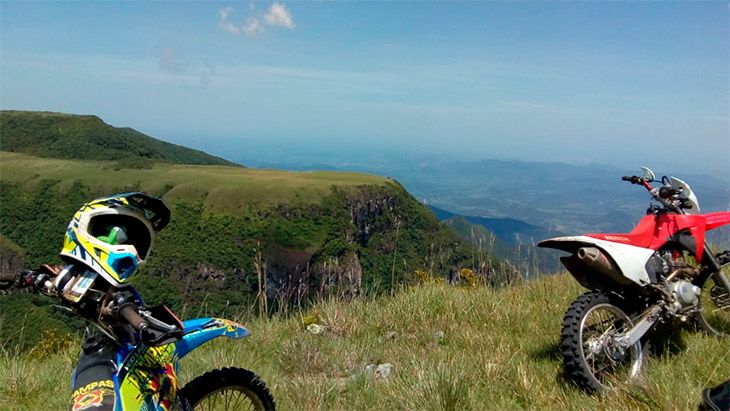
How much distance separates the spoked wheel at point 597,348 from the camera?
3.78m

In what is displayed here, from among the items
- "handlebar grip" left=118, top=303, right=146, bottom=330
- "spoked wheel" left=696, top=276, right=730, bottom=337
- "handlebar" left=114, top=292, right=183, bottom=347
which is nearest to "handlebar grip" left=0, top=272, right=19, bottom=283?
"handlebar" left=114, top=292, right=183, bottom=347

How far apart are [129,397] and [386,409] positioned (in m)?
1.85

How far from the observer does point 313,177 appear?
162 meters

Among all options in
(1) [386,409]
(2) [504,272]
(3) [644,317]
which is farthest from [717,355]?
(2) [504,272]

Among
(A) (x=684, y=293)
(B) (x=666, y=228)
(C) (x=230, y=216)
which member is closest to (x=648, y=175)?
(B) (x=666, y=228)

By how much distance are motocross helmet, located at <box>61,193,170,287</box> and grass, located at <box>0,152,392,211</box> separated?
128m

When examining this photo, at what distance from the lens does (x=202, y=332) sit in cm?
296

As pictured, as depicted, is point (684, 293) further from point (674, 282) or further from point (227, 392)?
point (227, 392)

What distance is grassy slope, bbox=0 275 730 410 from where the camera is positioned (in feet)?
12.0

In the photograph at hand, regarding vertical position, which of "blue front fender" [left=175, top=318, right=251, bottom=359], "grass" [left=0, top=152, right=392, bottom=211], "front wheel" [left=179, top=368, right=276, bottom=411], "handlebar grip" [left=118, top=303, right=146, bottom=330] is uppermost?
"handlebar grip" [left=118, top=303, right=146, bottom=330]

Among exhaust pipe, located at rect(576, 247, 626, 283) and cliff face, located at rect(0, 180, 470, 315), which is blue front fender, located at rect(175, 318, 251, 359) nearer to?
exhaust pipe, located at rect(576, 247, 626, 283)

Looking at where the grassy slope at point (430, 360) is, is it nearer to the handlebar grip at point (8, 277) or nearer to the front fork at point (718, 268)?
the front fork at point (718, 268)

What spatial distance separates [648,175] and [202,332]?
4.35m

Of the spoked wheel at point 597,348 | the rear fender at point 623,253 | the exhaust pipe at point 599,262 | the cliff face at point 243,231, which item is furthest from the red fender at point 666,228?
the cliff face at point 243,231
